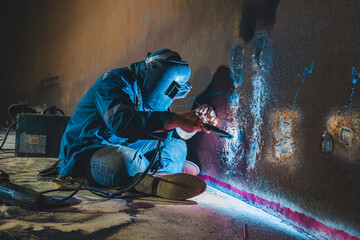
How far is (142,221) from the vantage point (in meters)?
1.28

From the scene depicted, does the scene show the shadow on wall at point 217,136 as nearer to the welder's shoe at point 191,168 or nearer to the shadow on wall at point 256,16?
the welder's shoe at point 191,168

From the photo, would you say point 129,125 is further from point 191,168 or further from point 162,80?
point 191,168

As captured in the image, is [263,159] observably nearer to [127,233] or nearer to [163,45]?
[127,233]

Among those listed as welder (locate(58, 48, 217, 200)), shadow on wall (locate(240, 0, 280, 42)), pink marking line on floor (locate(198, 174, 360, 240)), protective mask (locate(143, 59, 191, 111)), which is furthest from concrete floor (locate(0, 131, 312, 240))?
shadow on wall (locate(240, 0, 280, 42))

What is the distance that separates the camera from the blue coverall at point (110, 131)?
158 cm

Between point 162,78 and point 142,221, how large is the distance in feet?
3.26

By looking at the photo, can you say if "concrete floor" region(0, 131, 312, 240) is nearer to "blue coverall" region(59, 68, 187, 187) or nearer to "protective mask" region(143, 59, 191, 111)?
"blue coverall" region(59, 68, 187, 187)

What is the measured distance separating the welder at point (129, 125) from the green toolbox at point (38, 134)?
1349 mm

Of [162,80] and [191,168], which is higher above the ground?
[162,80]

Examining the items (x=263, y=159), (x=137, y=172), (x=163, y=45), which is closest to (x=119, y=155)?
(x=137, y=172)

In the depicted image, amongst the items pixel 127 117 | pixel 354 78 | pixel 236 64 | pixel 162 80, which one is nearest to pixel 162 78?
pixel 162 80

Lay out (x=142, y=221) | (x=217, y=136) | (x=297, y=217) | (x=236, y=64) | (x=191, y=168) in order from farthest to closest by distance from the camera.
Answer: (x=191, y=168)
(x=217, y=136)
(x=236, y=64)
(x=297, y=217)
(x=142, y=221)

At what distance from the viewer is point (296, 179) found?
4.61 feet

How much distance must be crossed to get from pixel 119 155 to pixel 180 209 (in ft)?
1.88
